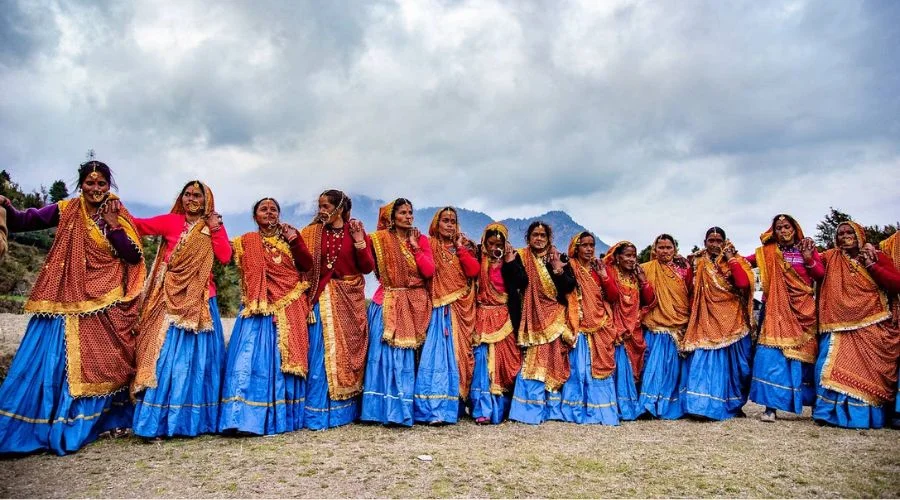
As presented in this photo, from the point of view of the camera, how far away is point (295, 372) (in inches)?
214

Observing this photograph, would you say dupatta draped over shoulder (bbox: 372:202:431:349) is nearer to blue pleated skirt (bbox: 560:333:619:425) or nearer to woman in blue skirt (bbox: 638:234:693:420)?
blue pleated skirt (bbox: 560:333:619:425)

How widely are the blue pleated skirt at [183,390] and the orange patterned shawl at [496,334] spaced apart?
8.89 feet

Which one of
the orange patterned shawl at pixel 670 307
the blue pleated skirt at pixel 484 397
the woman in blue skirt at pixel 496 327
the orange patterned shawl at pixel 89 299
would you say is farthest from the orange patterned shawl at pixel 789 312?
the orange patterned shawl at pixel 89 299

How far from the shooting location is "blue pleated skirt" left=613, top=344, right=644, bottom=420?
6.61 metres

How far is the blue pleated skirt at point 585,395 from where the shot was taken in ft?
20.5

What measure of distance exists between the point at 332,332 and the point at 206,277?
131cm

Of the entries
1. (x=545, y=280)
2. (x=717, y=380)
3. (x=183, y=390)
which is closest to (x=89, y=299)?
(x=183, y=390)

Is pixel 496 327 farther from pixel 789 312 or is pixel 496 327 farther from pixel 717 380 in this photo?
pixel 789 312

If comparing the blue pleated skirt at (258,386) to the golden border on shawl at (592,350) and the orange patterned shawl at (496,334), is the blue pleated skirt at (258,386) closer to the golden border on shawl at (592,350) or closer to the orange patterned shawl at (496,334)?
the orange patterned shawl at (496,334)

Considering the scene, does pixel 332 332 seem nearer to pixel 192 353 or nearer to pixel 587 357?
pixel 192 353

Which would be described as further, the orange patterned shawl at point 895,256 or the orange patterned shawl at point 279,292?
the orange patterned shawl at point 895,256

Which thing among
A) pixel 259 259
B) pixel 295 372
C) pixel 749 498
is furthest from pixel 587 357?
pixel 259 259

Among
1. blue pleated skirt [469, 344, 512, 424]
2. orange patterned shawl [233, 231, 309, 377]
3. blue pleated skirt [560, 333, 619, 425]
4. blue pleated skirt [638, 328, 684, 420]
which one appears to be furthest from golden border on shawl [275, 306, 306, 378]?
blue pleated skirt [638, 328, 684, 420]

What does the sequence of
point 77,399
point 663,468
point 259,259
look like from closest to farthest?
point 663,468
point 77,399
point 259,259
